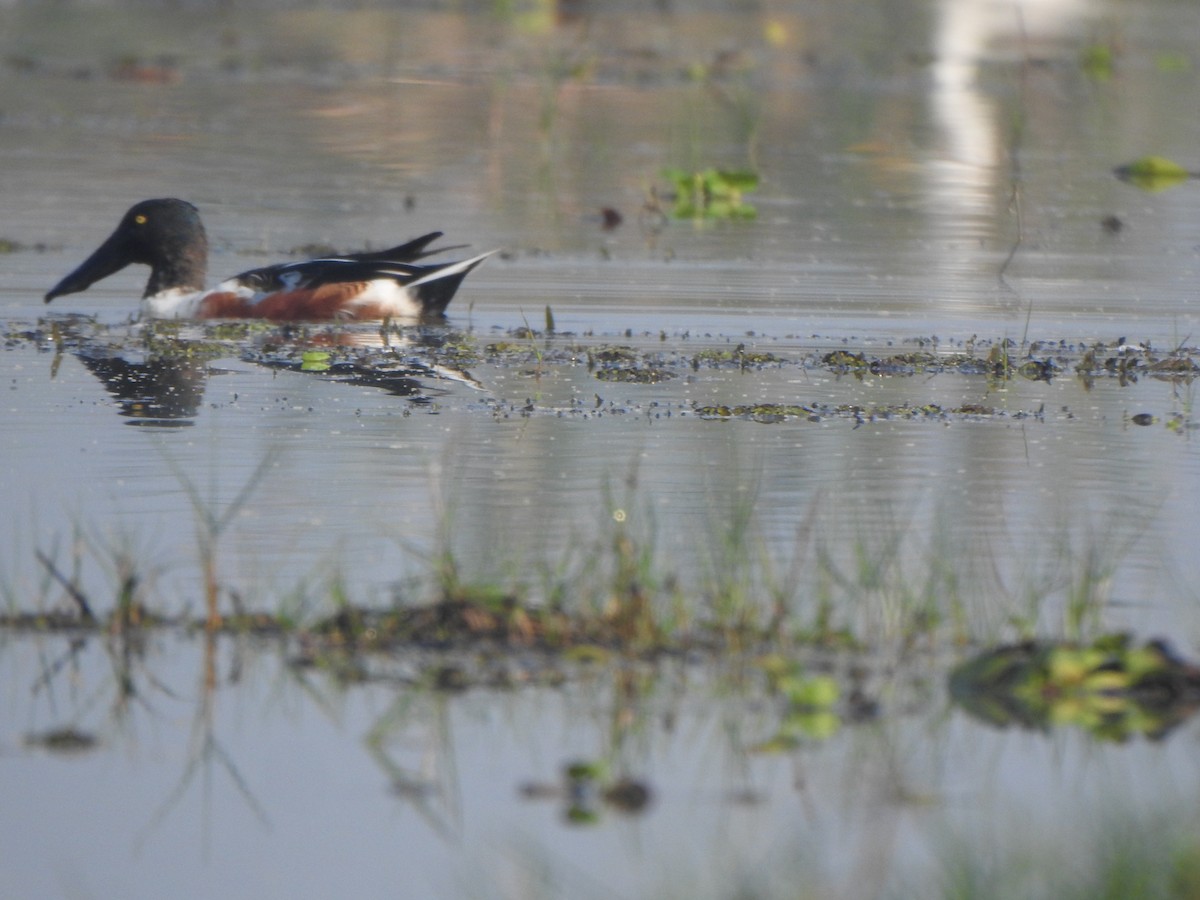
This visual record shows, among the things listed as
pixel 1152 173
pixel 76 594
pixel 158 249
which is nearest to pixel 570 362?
pixel 158 249

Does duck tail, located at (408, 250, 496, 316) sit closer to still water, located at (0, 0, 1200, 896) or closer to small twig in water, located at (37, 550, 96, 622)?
still water, located at (0, 0, 1200, 896)

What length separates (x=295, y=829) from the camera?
162 inches

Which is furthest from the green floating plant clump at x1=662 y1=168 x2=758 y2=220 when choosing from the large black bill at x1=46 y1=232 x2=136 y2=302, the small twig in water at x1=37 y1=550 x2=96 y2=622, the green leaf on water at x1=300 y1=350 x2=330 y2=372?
the small twig in water at x1=37 y1=550 x2=96 y2=622

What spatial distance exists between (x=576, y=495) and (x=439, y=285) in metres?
4.40

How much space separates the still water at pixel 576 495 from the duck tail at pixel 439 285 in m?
0.26

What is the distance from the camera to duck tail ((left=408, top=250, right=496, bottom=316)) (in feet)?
36.0

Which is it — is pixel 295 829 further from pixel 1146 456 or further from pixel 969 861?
pixel 1146 456

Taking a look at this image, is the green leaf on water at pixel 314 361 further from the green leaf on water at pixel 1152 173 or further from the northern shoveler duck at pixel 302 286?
the green leaf on water at pixel 1152 173

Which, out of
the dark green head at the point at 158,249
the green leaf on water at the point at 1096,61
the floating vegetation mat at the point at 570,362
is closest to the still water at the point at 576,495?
the floating vegetation mat at the point at 570,362

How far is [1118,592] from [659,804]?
1.97 meters

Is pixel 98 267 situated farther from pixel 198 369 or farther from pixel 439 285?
pixel 198 369

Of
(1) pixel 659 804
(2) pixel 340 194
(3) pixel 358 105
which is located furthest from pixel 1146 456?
(3) pixel 358 105

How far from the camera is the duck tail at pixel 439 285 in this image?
11.0m

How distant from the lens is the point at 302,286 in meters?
10.9
